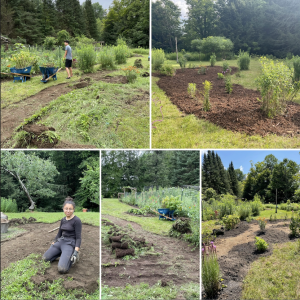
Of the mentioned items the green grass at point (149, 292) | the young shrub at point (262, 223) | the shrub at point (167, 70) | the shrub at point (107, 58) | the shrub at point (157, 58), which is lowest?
the green grass at point (149, 292)

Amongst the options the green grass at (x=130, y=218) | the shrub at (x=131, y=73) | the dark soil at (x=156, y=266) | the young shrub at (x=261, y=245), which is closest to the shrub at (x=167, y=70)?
the shrub at (x=131, y=73)

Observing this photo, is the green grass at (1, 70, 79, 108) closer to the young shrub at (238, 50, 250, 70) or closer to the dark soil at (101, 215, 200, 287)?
the dark soil at (101, 215, 200, 287)

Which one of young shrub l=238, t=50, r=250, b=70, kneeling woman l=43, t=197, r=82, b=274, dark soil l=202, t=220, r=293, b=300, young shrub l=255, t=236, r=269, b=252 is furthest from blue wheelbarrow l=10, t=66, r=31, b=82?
young shrub l=255, t=236, r=269, b=252

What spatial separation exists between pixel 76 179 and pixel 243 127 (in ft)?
11.2

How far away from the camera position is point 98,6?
5.46 meters

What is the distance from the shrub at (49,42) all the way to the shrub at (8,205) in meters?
4.06

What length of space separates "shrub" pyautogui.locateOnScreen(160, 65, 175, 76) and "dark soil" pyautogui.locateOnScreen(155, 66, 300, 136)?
111 millimetres

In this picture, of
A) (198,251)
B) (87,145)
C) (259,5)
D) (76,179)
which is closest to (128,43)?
(259,5)

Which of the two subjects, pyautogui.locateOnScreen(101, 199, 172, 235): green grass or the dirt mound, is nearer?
pyautogui.locateOnScreen(101, 199, 172, 235): green grass

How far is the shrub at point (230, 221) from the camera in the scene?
4727 millimetres

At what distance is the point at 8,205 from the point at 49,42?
4.18 m

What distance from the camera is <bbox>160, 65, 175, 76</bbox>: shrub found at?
232 inches

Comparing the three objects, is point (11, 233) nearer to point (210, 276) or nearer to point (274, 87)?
point (210, 276)

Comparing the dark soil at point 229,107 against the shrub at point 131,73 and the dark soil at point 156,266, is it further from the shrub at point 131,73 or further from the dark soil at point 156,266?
the dark soil at point 156,266
